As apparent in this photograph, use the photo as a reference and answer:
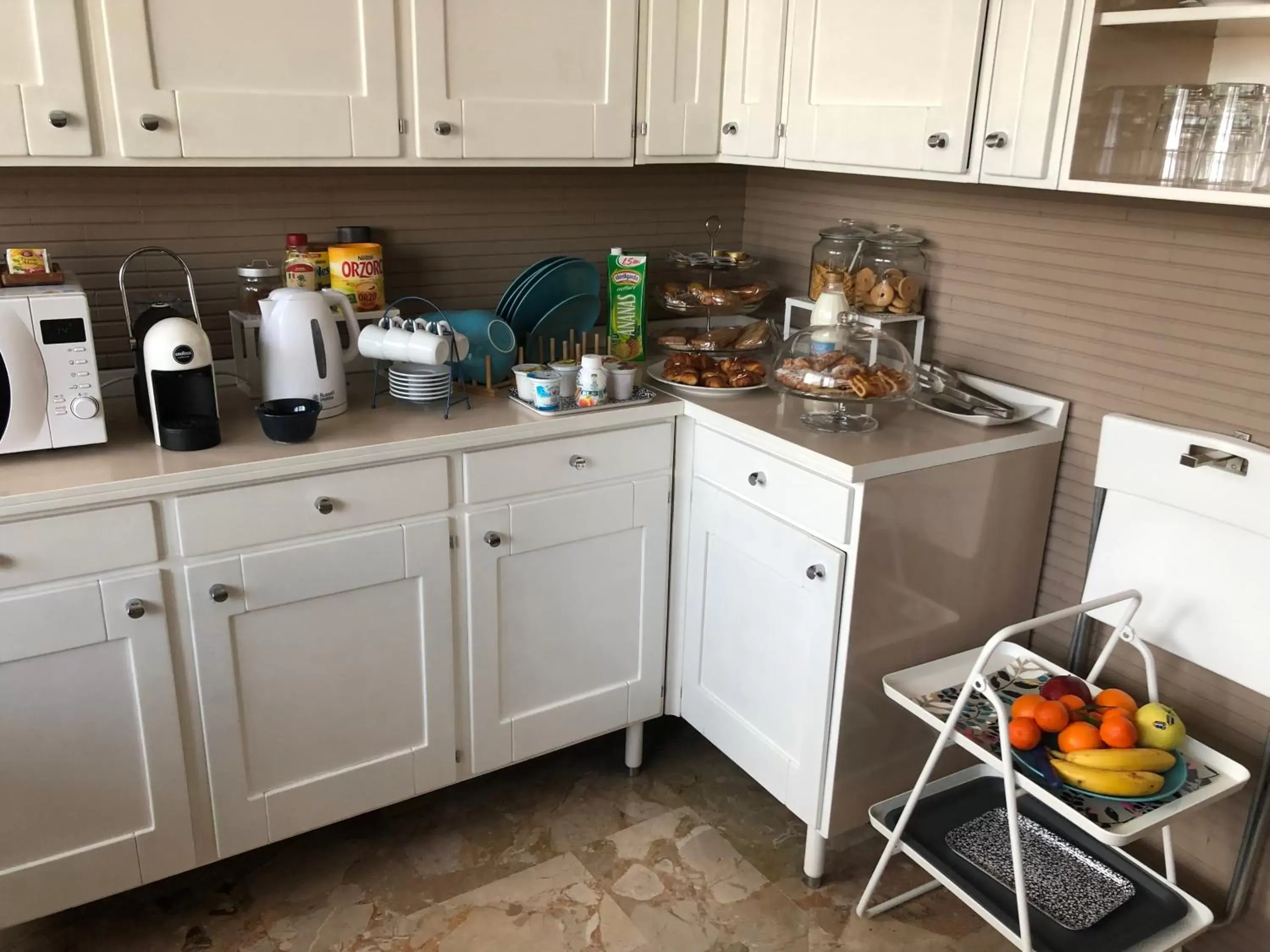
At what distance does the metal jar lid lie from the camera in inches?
79.6

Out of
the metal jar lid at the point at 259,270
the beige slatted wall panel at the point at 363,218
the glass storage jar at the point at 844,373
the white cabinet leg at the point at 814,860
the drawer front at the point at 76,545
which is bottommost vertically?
the white cabinet leg at the point at 814,860

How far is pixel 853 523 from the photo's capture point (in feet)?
5.82

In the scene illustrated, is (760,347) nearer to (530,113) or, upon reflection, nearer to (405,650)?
(530,113)

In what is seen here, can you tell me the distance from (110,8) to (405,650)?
1.21 m

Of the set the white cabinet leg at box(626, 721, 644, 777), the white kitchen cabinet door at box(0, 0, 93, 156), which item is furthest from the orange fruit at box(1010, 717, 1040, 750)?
the white kitchen cabinet door at box(0, 0, 93, 156)

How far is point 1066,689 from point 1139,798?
24cm

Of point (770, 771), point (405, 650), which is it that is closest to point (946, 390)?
point (770, 771)

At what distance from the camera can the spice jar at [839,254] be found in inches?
90.7

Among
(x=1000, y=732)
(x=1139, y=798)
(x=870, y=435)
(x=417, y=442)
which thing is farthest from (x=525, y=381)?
(x=1139, y=798)

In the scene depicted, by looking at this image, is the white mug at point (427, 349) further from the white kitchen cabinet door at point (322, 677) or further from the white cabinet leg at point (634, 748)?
the white cabinet leg at point (634, 748)

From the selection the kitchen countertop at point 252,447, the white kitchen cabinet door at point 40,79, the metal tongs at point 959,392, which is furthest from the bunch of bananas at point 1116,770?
the white kitchen cabinet door at point 40,79

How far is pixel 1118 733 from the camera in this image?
1594mm

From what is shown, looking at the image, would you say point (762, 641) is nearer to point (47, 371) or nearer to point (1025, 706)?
point (1025, 706)

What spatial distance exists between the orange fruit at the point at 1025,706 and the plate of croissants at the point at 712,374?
0.81 m
